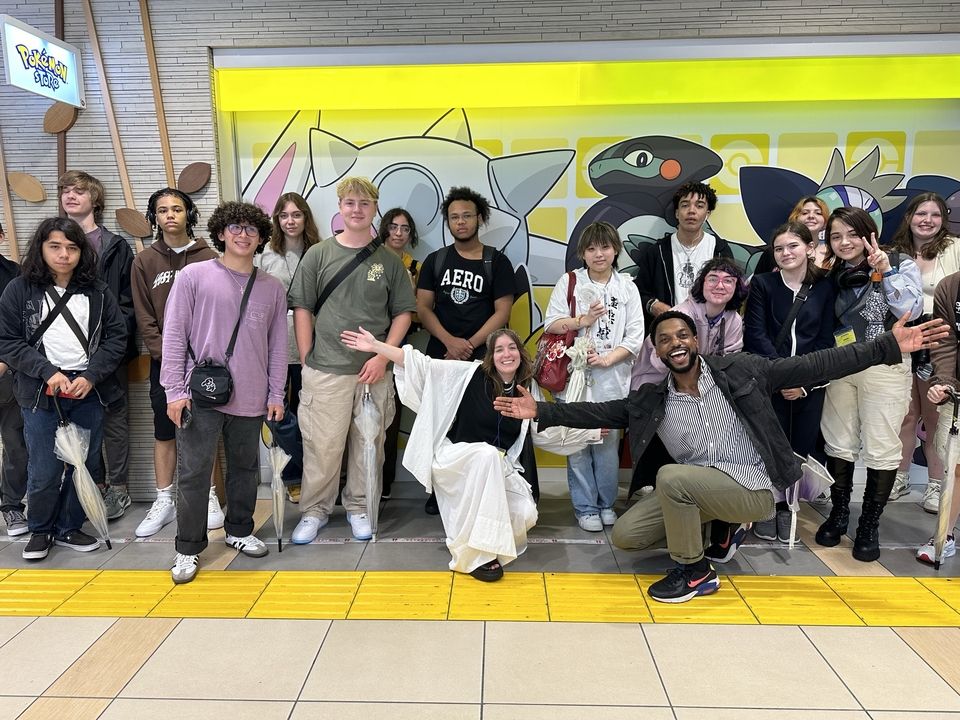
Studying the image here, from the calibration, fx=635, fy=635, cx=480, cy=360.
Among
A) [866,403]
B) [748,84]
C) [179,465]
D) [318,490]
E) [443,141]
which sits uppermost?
[748,84]

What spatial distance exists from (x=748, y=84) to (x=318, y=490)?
11.7ft

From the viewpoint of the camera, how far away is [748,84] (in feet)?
13.0

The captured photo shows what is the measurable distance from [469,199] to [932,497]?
337 cm

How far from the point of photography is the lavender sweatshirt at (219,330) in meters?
2.95

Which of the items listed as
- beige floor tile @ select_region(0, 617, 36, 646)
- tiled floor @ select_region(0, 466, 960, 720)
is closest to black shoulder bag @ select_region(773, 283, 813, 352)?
tiled floor @ select_region(0, 466, 960, 720)

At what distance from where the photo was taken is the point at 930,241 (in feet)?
11.7

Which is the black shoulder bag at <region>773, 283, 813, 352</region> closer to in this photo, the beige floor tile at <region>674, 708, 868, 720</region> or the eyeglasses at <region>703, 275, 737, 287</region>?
the eyeglasses at <region>703, 275, 737, 287</region>

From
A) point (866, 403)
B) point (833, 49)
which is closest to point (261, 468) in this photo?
point (866, 403)

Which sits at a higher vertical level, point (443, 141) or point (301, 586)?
point (443, 141)

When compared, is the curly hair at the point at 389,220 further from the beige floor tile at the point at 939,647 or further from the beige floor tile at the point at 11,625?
the beige floor tile at the point at 939,647

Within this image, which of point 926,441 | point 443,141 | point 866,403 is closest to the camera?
point 866,403

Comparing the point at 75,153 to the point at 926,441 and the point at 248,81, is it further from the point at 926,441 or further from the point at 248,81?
the point at 926,441

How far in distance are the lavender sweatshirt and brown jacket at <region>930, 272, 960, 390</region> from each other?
3.24m

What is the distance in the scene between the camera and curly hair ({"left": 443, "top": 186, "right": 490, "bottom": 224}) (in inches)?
150
